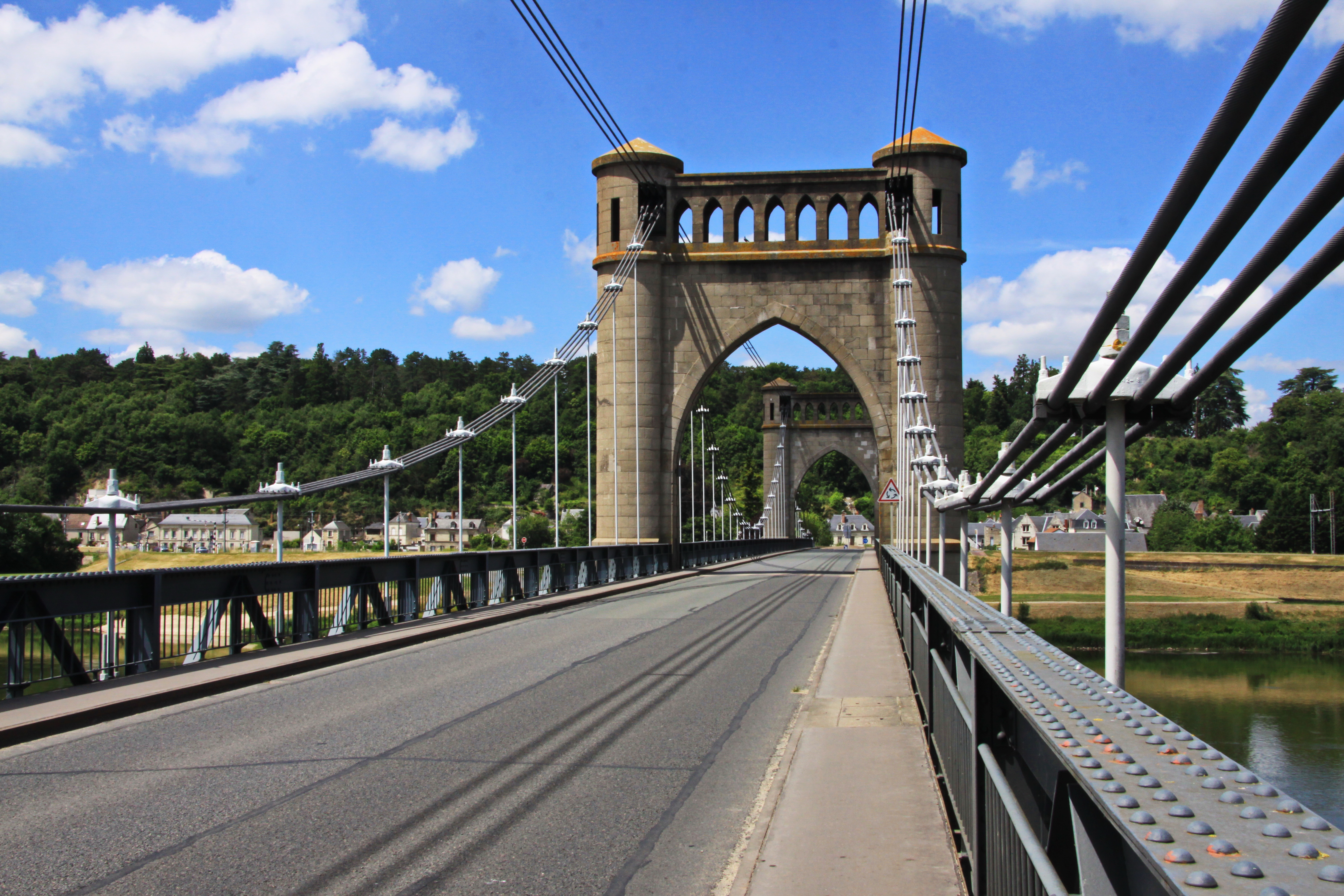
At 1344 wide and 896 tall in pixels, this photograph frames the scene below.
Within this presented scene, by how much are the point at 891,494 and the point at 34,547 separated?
117 ft

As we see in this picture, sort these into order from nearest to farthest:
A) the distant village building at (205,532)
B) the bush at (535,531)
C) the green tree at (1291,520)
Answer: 1. the bush at (535,531)
2. the green tree at (1291,520)
3. the distant village building at (205,532)

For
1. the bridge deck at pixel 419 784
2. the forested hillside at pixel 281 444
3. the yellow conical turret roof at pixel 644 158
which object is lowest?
the bridge deck at pixel 419 784

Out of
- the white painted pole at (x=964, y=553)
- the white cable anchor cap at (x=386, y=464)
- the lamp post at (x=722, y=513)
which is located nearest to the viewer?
the white painted pole at (x=964, y=553)

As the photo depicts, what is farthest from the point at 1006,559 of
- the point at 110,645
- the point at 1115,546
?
the point at 110,645

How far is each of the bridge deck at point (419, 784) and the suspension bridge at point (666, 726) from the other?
29 mm

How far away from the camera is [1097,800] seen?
1.72 metres

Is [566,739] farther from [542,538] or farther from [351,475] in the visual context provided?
[542,538]

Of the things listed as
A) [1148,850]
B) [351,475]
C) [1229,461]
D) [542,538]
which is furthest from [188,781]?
[1229,461]

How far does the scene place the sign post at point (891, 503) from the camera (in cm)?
2834

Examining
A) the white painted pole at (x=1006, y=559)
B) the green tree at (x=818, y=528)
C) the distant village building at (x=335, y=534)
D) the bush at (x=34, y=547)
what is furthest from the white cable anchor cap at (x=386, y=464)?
the green tree at (x=818, y=528)

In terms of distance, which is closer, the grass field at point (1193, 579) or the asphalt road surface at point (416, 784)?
the asphalt road surface at point (416, 784)

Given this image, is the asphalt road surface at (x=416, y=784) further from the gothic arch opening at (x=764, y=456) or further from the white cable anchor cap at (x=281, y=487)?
the gothic arch opening at (x=764, y=456)

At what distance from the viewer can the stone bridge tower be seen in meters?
31.8

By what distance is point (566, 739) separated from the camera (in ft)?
23.0
